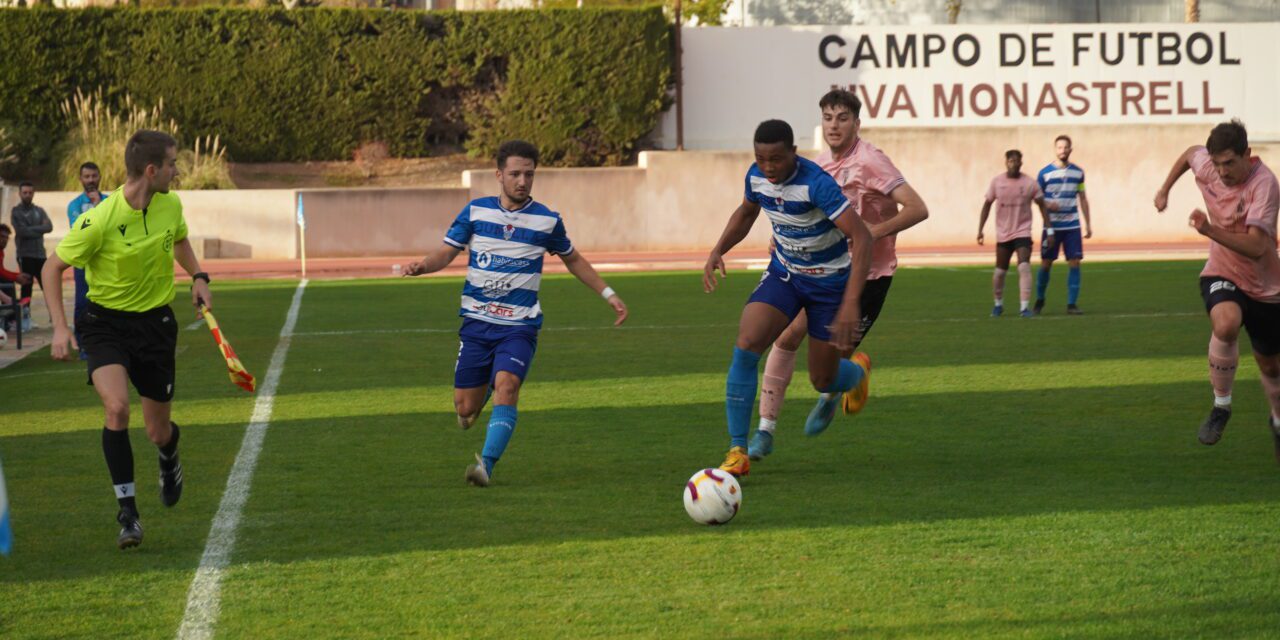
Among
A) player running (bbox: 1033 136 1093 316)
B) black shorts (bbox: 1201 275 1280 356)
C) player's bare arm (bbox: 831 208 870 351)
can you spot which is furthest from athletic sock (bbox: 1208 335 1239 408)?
player running (bbox: 1033 136 1093 316)

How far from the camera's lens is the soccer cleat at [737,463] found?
858 cm

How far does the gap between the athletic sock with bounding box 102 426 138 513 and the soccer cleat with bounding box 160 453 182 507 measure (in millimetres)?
645

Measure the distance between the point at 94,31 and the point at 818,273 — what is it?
35702 millimetres

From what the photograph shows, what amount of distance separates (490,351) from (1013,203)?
39.2 ft

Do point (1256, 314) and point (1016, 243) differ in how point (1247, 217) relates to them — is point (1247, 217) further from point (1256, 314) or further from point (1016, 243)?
point (1016, 243)

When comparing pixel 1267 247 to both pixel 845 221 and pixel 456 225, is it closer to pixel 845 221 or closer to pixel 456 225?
pixel 845 221

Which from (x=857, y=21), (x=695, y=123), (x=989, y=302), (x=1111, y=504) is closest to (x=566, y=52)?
(x=695, y=123)

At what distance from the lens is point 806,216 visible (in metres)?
8.70

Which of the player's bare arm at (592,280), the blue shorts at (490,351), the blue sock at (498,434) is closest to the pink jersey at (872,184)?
the player's bare arm at (592,280)

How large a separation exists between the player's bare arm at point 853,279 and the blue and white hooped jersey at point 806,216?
0.31ft

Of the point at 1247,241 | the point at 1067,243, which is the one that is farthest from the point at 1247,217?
the point at 1067,243

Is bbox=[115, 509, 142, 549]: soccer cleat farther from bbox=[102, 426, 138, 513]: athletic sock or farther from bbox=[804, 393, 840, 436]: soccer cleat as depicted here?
bbox=[804, 393, 840, 436]: soccer cleat

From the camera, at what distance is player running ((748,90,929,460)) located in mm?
9430

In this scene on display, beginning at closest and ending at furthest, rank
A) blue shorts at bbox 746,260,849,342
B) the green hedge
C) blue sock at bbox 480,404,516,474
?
blue sock at bbox 480,404,516,474, blue shorts at bbox 746,260,849,342, the green hedge
